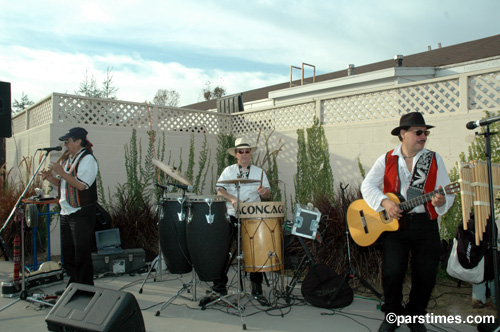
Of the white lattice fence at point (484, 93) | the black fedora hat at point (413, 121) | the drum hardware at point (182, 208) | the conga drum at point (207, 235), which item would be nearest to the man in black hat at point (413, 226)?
the black fedora hat at point (413, 121)

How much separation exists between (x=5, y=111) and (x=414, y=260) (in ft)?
18.1

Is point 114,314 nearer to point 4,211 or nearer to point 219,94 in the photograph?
point 4,211

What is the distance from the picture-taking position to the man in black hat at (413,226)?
135 inches

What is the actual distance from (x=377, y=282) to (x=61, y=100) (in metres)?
6.26

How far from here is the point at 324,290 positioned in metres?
4.33

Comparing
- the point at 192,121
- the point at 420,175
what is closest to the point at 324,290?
the point at 420,175

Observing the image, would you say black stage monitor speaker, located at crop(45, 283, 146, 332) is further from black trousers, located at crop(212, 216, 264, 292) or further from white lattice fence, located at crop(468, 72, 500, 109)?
white lattice fence, located at crop(468, 72, 500, 109)

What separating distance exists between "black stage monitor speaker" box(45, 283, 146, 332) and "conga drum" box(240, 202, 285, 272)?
167 centimetres

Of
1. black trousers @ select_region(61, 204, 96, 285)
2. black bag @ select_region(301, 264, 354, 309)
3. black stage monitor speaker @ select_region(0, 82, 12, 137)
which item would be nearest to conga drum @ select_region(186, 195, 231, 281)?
black bag @ select_region(301, 264, 354, 309)

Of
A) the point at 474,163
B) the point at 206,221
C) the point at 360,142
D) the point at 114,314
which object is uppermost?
the point at 360,142

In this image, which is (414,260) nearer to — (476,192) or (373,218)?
(373,218)

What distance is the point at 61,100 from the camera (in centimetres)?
743

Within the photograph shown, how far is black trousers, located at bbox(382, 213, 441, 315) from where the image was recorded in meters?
3.41

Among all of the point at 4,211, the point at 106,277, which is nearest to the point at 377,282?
the point at 106,277
